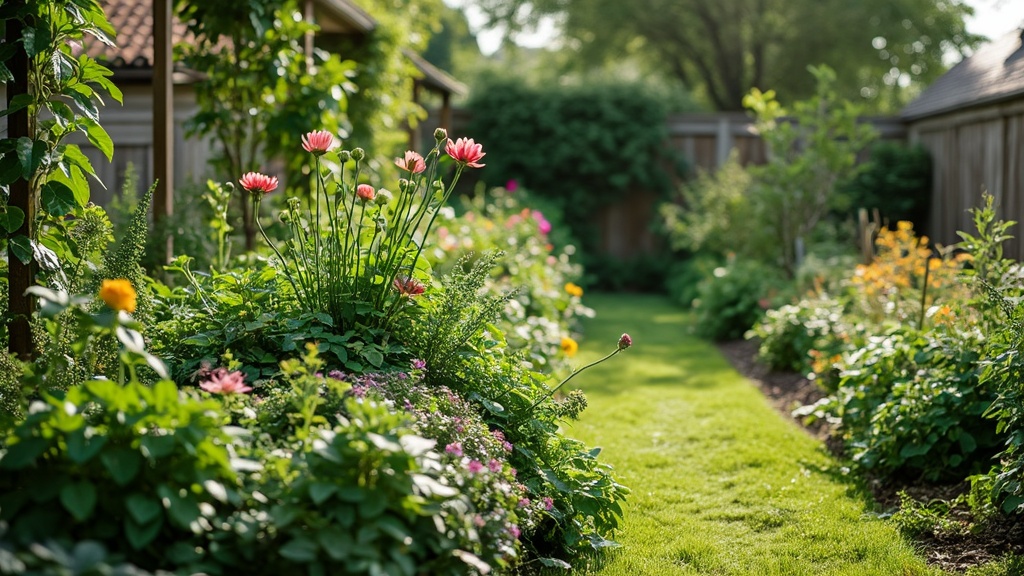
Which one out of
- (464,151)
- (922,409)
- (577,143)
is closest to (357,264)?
(464,151)

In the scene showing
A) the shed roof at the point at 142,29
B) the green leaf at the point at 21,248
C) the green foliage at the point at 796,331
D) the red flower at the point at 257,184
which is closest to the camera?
the green leaf at the point at 21,248

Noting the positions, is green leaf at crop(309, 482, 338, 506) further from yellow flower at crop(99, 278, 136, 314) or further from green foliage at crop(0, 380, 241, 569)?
yellow flower at crop(99, 278, 136, 314)

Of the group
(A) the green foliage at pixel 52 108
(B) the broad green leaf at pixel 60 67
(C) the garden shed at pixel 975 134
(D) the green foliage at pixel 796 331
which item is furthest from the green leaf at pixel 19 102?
(C) the garden shed at pixel 975 134

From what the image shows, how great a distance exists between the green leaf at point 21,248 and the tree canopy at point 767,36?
16917 mm

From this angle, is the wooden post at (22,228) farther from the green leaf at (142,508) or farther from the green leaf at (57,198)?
the green leaf at (142,508)

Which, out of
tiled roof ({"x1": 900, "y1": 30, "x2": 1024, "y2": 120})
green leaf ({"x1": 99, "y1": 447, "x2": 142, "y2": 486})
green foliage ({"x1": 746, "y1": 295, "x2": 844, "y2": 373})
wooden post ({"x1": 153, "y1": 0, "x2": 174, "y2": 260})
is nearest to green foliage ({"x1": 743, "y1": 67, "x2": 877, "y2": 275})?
tiled roof ({"x1": 900, "y1": 30, "x2": 1024, "y2": 120})

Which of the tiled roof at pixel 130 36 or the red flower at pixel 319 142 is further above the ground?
the tiled roof at pixel 130 36

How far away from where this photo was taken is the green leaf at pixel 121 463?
1.94m

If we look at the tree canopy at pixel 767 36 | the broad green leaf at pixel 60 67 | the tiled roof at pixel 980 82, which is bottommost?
the broad green leaf at pixel 60 67

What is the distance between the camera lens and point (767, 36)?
1905cm

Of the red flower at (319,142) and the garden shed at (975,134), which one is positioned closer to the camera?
the red flower at (319,142)

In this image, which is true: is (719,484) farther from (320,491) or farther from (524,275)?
(524,275)

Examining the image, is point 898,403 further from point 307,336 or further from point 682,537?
point 307,336

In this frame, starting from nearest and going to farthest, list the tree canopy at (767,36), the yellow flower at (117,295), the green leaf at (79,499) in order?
the green leaf at (79,499)
the yellow flower at (117,295)
the tree canopy at (767,36)
